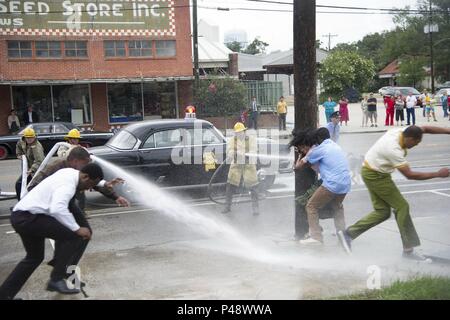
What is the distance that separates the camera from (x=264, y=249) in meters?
7.10

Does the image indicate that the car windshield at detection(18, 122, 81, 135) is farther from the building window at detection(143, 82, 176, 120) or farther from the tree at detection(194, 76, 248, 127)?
the tree at detection(194, 76, 248, 127)

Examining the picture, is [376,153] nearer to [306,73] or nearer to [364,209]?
[306,73]

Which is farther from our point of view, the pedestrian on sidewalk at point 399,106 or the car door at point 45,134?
the pedestrian on sidewalk at point 399,106

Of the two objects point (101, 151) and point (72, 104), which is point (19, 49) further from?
point (101, 151)

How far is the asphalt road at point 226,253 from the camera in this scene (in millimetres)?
5574

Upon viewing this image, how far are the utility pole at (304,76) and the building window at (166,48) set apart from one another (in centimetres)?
2215

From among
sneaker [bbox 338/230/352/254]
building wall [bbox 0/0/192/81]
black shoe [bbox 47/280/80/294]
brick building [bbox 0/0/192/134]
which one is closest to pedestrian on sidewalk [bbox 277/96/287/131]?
brick building [bbox 0/0/192/134]

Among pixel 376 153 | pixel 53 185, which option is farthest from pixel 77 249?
pixel 376 153

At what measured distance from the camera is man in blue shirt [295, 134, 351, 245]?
6707 mm

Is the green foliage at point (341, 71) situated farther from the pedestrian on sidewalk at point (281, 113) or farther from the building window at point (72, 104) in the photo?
the building window at point (72, 104)

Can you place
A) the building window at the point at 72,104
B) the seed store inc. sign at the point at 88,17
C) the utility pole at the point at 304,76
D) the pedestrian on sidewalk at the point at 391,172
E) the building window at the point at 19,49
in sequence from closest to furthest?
the pedestrian on sidewalk at the point at 391,172
the utility pole at the point at 304,76
the seed store inc. sign at the point at 88,17
the building window at the point at 19,49
the building window at the point at 72,104

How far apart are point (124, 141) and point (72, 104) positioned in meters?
17.9

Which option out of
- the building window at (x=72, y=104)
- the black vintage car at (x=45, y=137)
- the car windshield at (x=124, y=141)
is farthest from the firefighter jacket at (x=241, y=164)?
the building window at (x=72, y=104)

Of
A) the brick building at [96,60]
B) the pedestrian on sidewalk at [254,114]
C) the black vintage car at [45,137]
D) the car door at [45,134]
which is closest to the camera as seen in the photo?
the black vintage car at [45,137]
